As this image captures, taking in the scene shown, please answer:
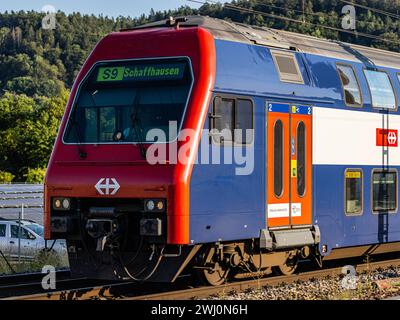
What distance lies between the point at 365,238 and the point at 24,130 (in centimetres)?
8677

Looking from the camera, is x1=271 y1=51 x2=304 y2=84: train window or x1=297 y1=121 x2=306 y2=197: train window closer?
x1=271 y1=51 x2=304 y2=84: train window

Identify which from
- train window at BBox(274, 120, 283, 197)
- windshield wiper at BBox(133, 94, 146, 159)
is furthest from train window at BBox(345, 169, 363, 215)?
windshield wiper at BBox(133, 94, 146, 159)

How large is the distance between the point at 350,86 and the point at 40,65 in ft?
477

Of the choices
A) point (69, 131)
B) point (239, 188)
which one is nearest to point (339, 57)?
point (239, 188)

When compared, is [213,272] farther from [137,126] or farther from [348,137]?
[348,137]

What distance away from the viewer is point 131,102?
44.2 feet

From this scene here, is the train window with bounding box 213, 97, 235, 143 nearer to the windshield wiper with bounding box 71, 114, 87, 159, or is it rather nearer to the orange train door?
the orange train door

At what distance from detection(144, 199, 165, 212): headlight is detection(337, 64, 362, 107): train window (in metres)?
5.21

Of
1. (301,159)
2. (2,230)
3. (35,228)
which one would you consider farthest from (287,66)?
(2,230)

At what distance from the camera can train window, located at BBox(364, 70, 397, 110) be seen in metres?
17.4

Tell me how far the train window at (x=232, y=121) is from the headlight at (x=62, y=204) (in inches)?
94.4

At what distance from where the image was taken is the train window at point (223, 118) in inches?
519

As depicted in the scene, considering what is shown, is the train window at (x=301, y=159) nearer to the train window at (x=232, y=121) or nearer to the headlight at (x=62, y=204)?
the train window at (x=232, y=121)
